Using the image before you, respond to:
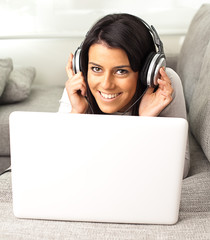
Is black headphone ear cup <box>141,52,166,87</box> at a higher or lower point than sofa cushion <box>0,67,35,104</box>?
higher

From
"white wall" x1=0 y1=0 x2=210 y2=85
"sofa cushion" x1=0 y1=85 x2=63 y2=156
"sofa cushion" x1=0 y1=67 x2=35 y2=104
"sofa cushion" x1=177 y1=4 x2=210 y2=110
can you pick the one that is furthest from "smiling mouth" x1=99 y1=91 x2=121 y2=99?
"white wall" x1=0 y1=0 x2=210 y2=85

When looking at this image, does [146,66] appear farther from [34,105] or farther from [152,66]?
[34,105]

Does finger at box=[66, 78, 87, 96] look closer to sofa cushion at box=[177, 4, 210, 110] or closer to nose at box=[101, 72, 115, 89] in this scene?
nose at box=[101, 72, 115, 89]

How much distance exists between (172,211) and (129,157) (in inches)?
6.7

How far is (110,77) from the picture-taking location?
3.80 ft

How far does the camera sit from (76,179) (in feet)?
2.89

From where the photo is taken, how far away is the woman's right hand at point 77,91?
128 centimetres

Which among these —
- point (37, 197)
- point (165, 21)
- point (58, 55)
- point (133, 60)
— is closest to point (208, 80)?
point (133, 60)

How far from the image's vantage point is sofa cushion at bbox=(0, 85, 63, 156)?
187cm

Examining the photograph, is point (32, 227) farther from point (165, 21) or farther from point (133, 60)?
point (165, 21)

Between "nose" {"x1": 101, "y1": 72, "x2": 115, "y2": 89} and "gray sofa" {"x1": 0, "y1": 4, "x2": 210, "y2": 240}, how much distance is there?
13.4 inches

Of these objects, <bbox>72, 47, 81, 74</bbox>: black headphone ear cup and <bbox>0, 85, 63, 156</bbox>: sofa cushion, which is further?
<bbox>0, 85, 63, 156</bbox>: sofa cushion

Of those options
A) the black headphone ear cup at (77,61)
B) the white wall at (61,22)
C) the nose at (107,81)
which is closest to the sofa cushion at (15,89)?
the white wall at (61,22)

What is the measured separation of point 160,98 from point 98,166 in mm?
457
